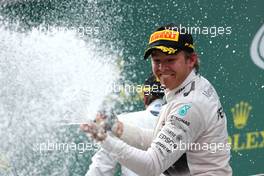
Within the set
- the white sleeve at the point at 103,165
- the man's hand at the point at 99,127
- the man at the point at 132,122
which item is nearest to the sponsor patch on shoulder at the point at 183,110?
the man's hand at the point at 99,127

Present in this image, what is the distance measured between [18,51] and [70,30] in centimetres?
49

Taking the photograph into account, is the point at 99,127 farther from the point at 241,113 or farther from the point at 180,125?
the point at 241,113

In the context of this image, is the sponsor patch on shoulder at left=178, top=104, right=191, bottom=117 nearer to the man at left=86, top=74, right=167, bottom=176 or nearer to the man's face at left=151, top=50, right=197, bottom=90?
the man's face at left=151, top=50, right=197, bottom=90

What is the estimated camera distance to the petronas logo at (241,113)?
544 cm

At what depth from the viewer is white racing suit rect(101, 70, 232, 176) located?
2350mm

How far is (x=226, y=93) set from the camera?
541 cm

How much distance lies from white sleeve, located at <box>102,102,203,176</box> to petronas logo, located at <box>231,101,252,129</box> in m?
3.08

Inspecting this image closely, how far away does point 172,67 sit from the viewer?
249 centimetres

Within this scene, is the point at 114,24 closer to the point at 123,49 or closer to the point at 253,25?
the point at 123,49

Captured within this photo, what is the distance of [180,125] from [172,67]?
26cm

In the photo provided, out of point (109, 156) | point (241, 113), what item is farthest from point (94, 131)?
point (241, 113)

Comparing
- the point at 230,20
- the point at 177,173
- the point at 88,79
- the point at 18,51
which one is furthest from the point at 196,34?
the point at 177,173

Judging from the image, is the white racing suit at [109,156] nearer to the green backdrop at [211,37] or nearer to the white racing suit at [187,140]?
the white racing suit at [187,140]

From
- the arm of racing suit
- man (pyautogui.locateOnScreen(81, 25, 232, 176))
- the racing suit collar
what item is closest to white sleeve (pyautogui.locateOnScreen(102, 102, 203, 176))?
man (pyautogui.locateOnScreen(81, 25, 232, 176))
